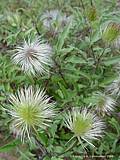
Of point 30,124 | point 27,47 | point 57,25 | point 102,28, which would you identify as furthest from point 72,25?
point 30,124

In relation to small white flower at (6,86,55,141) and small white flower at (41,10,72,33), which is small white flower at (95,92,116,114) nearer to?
small white flower at (6,86,55,141)

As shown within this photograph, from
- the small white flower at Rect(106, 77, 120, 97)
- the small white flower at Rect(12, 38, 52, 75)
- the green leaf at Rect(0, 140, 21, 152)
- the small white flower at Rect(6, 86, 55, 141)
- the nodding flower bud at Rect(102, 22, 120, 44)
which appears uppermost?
the nodding flower bud at Rect(102, 22, 120, 44)

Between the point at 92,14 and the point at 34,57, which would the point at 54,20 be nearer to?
the point at 92,14

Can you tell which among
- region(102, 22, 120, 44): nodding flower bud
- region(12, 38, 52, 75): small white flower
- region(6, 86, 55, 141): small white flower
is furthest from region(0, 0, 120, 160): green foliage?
region(6, 86, 55, 141): small white flower

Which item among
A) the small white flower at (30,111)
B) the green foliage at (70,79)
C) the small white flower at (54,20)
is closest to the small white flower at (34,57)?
the green foliage at (70,79)

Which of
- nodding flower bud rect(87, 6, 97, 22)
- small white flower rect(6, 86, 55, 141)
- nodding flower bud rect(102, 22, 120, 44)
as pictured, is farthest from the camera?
nodding flower bud rect(87, 6, 97, 22)

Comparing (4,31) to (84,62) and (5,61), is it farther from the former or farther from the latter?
(84,62)

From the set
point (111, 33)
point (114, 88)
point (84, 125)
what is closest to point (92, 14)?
point (111, 33)
